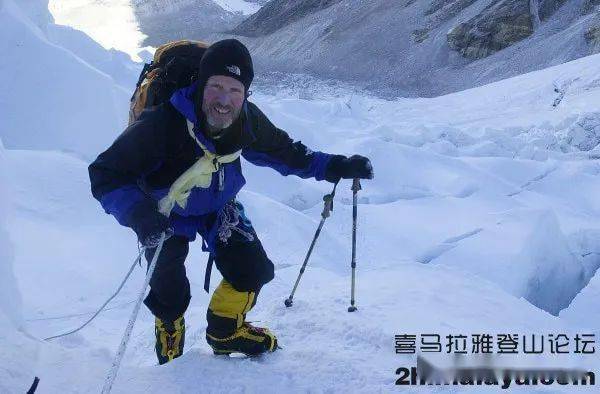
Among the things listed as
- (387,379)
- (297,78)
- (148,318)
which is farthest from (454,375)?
(297,78)

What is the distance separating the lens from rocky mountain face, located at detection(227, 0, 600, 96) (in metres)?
25.4

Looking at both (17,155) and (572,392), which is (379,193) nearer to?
(17,155)

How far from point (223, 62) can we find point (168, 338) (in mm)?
1362

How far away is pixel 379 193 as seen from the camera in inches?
256

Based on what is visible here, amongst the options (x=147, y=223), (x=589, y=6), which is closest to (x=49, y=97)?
(x=147, y=223)

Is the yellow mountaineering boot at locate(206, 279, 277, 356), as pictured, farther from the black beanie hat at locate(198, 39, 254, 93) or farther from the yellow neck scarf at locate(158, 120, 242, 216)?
the black beanie hat at locate(198, 39, 254, 93)

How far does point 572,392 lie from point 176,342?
174cm

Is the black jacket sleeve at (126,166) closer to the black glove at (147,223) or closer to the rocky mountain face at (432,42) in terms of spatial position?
the black glove at (147,223)

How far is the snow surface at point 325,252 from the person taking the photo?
214 centimetres

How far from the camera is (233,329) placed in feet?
7.64

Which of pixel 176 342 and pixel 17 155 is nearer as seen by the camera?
pixel 176 342

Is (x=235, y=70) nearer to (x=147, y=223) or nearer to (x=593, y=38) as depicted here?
(x=147, y=223)

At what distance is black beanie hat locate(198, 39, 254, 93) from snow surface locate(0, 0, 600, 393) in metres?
1.19

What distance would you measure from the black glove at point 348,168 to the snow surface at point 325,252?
25.9 inches
